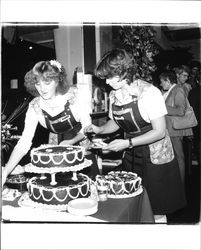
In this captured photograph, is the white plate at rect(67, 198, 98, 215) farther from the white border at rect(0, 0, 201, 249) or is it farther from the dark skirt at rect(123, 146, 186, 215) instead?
the dark skirt at rect(123, 146, 186, 215)

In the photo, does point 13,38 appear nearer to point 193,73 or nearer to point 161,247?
point 193,73

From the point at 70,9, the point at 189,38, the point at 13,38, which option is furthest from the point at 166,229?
the point at 189,38

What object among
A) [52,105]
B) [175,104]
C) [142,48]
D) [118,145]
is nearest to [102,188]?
[118,145]

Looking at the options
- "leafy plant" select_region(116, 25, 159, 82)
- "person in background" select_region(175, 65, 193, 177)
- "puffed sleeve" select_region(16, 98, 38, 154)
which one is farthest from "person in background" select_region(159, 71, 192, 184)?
"puffed sleeve" select_region(16, 98, 38, 154)

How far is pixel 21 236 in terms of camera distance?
1696mm

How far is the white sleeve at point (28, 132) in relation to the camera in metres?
2.05

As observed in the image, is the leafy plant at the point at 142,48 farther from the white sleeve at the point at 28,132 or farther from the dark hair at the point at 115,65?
the white sleeve at the point at 28,132

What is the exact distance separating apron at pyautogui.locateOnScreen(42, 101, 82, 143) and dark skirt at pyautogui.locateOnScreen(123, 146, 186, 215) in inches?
20.1

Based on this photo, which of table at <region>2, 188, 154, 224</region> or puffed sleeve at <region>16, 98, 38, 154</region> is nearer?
table at <region>2, 188, 154, 224</region>

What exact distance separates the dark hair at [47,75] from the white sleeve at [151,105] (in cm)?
61

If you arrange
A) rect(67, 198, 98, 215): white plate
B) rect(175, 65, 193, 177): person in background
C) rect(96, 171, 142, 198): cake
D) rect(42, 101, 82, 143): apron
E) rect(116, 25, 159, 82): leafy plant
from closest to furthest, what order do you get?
rect(67, 198, 98, 215): white plate < rect(96, 171, 142, 198): cake < rect(42, 101, 82, 143): apron < rect(116, 25, 159, 82): leafy plant < rect(175, 65, 193, 177): person in background

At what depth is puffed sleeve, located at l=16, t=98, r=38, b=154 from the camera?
205 centimetres

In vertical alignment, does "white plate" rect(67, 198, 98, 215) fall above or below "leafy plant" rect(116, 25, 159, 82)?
below

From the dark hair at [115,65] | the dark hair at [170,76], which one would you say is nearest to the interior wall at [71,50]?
the dark hair at [170,76]
